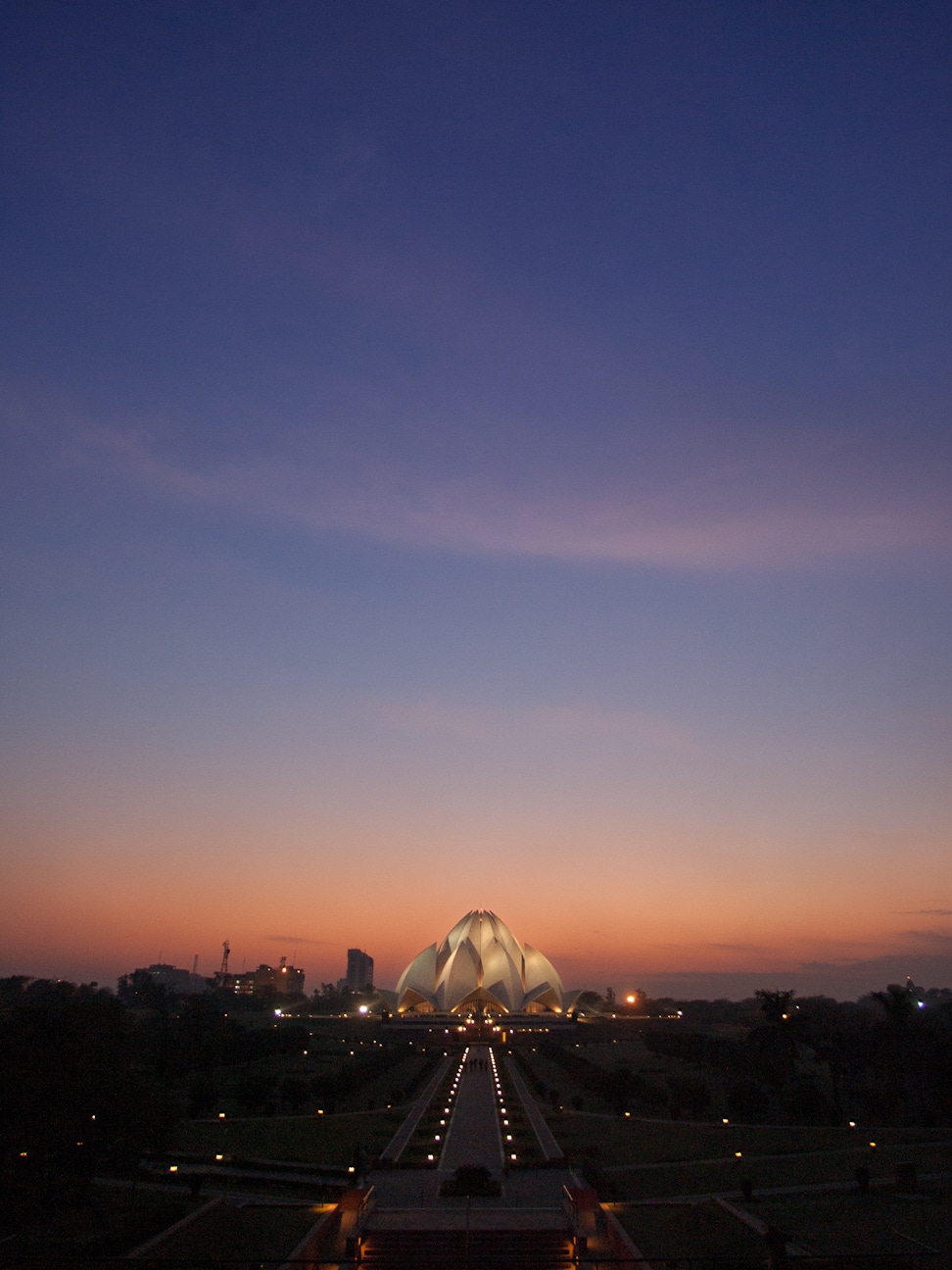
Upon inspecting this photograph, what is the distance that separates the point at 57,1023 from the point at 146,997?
66243 millimetres

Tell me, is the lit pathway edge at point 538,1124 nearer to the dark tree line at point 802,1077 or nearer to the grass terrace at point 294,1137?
the dark tree line at point 802,1077

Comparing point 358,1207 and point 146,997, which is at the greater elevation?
point 146,997

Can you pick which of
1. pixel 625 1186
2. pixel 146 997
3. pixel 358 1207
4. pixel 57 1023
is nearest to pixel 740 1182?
pixel 625 1186

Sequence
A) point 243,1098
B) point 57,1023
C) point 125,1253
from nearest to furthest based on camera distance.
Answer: point 125,1253 → point 57,1023 → point 243,1098

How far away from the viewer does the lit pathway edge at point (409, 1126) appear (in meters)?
22.3

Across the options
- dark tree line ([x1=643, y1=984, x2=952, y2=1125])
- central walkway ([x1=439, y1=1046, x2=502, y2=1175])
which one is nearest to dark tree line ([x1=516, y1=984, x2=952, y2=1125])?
dark tree line ([x1=643, y1=984, x2=952, y2=1125])

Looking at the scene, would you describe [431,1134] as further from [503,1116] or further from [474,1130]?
[503,1116]

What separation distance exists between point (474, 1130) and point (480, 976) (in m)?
50.8

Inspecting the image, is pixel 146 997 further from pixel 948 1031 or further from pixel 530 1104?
pixel 948 1031

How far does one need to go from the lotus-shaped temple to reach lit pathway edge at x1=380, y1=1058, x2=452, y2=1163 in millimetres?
37530

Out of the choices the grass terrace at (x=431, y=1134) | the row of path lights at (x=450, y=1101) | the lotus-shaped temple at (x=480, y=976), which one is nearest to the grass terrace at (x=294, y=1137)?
the grass terrace at (x=431, y=1134)

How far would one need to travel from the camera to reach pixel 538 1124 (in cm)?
2609

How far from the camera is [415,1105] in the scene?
2966 centimetres

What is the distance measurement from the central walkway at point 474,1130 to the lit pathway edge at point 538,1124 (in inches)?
41.3
